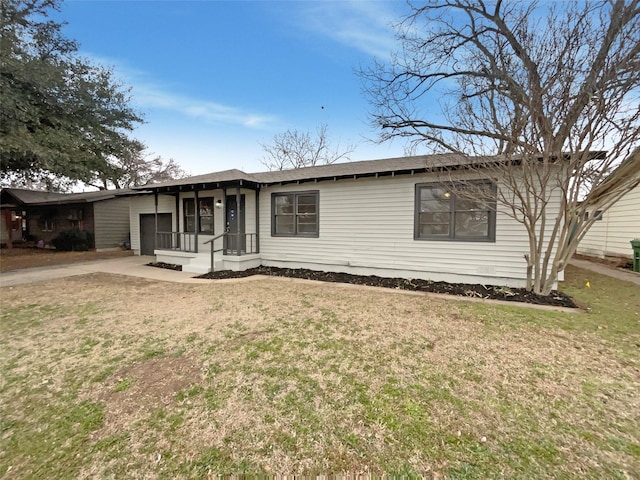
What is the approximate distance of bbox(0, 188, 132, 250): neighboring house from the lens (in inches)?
568

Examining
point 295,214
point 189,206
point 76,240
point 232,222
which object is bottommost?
point 76,240

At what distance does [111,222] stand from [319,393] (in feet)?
56.1

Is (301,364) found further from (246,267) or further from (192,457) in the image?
(246,267)

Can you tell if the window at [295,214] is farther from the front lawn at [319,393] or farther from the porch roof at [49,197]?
the porch roof at [49,197]

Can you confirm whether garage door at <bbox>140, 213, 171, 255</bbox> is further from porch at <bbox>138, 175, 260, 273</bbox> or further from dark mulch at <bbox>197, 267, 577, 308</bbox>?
dark mulch at <bbox>197, 267, 577, 308</bbox>

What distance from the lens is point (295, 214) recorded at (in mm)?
9055

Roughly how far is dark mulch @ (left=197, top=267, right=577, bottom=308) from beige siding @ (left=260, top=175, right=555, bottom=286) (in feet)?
0.84

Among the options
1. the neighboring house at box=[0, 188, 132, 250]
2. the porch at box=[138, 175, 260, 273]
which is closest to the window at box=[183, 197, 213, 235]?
the porch at box=[138, 175, 260, 273]

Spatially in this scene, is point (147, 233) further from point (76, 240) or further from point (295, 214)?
point (295, 214)

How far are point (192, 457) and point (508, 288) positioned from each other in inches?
276

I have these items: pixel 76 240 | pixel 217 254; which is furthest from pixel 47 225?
pixel 217 254

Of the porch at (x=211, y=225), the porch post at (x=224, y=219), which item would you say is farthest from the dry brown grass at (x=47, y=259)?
the porch post at (x=224, y=219)

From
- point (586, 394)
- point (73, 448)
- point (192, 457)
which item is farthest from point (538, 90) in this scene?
point (73, 448)

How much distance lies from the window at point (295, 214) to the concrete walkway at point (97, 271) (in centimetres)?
299
